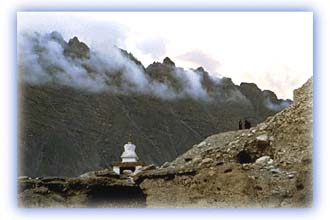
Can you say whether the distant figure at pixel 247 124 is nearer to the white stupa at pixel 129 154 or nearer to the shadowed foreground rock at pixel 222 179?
the shadowed foreground rock at pixel 222 179

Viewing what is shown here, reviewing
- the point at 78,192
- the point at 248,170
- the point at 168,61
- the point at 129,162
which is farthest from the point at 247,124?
the point at 78,192

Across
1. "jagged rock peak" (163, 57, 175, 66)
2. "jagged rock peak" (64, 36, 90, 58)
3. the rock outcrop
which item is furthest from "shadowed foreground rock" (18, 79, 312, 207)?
"jagged rock peak" (64, 36, 90, 58)

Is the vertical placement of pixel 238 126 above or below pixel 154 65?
below

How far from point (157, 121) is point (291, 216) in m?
0.79

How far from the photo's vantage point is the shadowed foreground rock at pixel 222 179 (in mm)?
3844

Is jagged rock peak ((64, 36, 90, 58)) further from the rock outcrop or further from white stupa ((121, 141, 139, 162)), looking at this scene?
the rock outcrop

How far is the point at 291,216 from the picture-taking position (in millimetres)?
3836

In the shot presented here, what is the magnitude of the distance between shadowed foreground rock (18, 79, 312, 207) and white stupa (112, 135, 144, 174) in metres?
0.03

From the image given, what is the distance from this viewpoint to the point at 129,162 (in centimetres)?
393

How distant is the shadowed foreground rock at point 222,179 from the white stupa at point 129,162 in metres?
0.03

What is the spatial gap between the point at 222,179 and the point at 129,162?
1.50 feet
